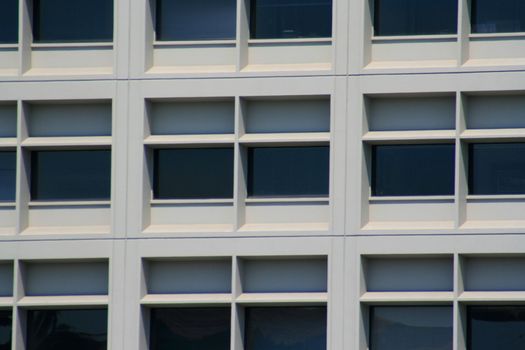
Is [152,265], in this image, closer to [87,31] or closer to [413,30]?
[87,31]

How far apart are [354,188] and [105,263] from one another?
6.33m

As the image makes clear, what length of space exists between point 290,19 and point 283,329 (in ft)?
24.8

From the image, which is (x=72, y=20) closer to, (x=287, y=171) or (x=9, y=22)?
(x=9, y=22)

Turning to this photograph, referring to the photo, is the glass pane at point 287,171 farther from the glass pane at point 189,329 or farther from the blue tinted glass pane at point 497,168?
the blue tinted glass pane at point 497,168

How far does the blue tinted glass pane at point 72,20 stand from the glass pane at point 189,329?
23.0 ft

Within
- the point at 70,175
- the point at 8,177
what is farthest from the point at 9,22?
the point at 70,175

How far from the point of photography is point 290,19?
36219 mm

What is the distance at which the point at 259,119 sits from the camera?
117ft

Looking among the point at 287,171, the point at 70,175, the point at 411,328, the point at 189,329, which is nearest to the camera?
the point at 411,328

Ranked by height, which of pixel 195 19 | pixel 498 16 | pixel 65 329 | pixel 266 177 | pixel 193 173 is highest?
pixel 195 19

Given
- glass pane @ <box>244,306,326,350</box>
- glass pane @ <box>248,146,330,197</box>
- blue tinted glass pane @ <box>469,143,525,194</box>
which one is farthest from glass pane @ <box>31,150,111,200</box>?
blue tinted glass pane @ <box>469,143,525,194</box>

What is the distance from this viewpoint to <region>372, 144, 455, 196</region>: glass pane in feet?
116

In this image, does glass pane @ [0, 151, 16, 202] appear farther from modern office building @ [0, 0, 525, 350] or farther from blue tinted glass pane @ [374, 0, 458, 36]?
blue tinted glass pane @ [374, 0, 458, 36]

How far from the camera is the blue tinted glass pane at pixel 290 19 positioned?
36031 millimetres
